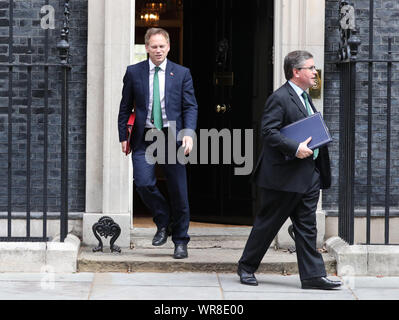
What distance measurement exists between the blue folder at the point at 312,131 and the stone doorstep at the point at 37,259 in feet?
7.02

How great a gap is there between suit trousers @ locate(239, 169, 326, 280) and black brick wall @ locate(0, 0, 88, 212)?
2152mm

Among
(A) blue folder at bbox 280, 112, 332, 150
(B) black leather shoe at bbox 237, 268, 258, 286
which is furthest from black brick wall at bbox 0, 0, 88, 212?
(A) blue folder at bbox 280, 112, 332, 150

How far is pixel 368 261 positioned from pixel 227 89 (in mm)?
2775

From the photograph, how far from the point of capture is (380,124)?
324 inches

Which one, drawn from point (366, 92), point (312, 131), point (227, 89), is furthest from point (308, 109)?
point (227, 89)

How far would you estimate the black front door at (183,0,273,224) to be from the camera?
920 centimetres

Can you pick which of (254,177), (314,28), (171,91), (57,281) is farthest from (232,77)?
(57,281)

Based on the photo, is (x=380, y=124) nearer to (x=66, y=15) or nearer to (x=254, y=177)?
(x=254, y=177)

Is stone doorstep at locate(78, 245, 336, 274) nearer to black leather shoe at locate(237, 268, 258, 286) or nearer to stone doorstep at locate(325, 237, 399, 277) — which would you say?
stone doorstep at locate(325, 237, 399, 277)

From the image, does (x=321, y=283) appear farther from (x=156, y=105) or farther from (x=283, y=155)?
(x=156, y=105)

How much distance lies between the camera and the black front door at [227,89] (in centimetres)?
920

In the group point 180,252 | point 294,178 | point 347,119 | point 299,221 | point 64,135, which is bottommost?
point 180,252

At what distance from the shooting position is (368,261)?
7.33 metres
